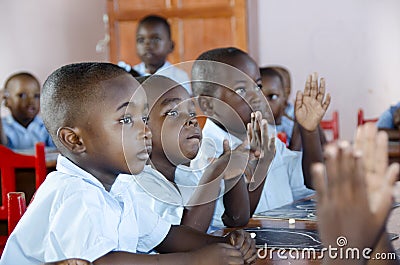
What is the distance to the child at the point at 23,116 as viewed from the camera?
429 centimetres

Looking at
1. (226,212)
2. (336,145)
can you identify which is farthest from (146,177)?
(336,145)

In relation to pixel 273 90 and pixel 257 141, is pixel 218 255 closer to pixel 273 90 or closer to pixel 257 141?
pixel 257 141

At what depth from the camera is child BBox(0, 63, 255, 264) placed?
52.4 inches

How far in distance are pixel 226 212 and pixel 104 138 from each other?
54cm

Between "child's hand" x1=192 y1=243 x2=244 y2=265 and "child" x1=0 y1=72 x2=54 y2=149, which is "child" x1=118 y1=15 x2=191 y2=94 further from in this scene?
"child's hand" x1=192 y1=243 x2=244 y2=265

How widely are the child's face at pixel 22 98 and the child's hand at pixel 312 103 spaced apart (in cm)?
252

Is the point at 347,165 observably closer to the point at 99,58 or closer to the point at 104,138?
the point at 104,138

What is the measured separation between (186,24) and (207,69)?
305cm

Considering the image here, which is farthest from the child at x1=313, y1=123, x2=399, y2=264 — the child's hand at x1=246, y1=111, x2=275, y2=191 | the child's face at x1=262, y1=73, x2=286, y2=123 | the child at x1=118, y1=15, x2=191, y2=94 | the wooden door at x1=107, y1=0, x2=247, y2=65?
the wooden door at x1=107, y1=0, x2=247, y2=65

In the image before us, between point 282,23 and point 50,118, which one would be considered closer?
point 50,118

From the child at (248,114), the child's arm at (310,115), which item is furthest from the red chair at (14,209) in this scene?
the child's arm at (310,115)

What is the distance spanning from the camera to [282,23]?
526cm

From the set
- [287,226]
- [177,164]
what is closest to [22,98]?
[177,164]

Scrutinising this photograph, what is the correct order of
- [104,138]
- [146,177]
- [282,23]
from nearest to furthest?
[104,138] < [146,177] < [282,23]
